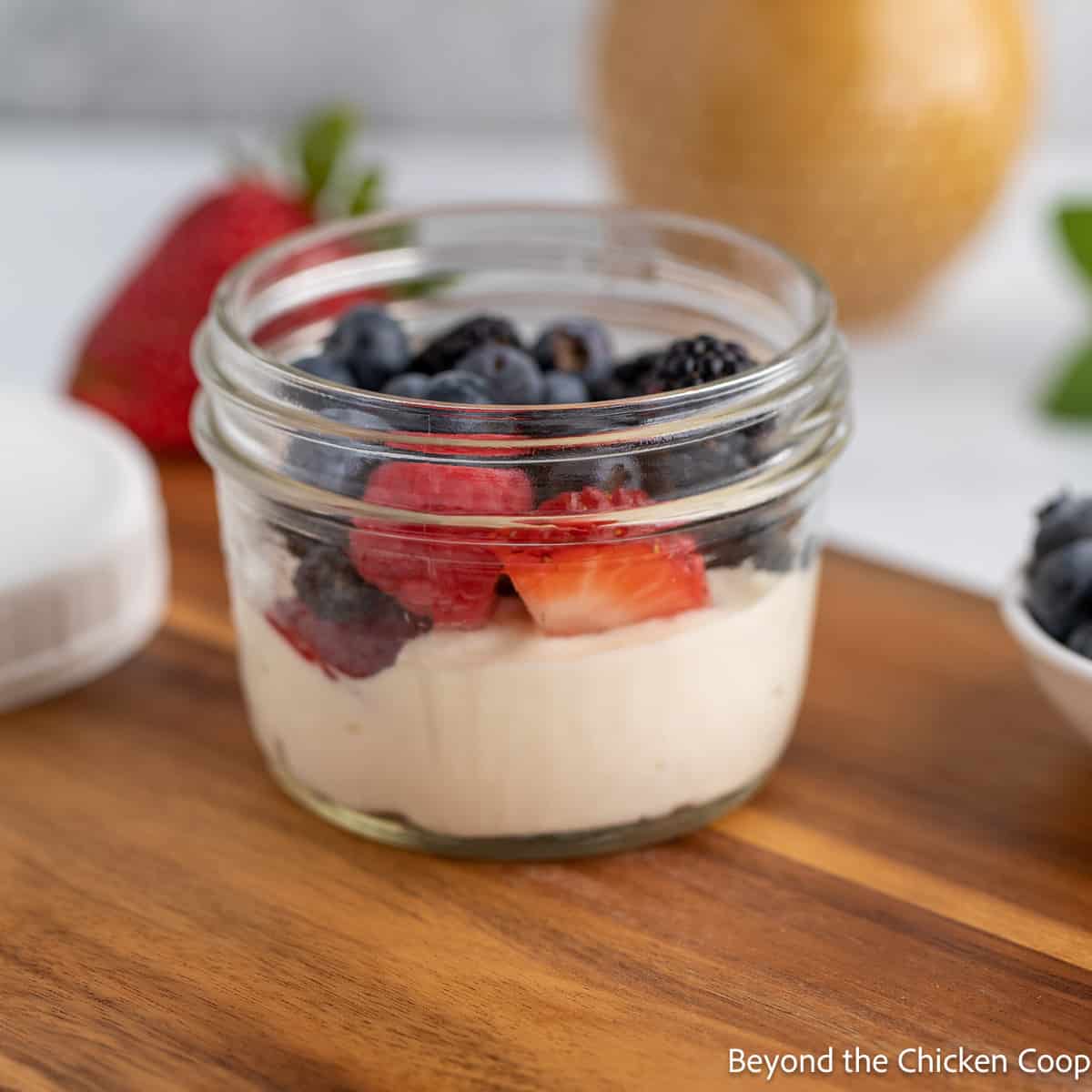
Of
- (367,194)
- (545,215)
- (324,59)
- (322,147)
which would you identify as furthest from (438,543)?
(324,59)

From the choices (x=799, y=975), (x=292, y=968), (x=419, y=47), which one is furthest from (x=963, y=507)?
(x=419, y=47)

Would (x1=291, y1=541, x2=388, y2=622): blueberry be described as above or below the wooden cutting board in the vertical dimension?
above

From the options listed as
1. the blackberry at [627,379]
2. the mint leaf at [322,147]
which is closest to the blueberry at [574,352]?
the blackberry at [627,379]

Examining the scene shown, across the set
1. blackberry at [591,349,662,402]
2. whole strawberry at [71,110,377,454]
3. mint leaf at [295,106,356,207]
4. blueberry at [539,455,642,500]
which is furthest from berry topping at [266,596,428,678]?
mint leaf at [295,106,356,207]

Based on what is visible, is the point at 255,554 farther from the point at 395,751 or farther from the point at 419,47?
the point at 419,47

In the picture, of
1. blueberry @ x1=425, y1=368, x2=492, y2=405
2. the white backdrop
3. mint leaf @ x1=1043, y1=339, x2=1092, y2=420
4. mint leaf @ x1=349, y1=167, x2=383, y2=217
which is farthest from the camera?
the white backdrop

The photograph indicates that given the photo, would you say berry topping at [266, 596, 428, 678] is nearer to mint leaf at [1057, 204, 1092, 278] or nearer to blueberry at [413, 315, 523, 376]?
blueberry at [413, 315, 523, 376]
